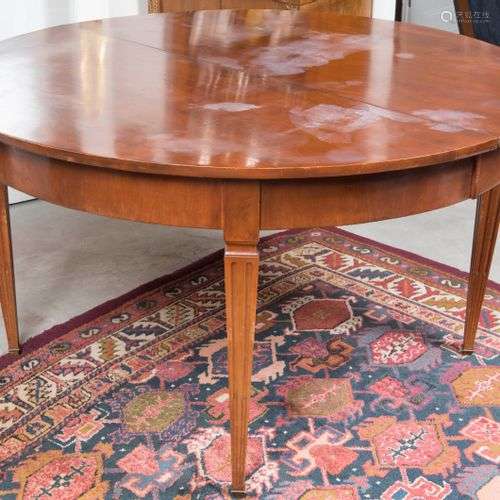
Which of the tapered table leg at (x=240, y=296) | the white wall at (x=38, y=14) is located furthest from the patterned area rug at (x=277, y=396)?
the white wall at (x=38, y=14)

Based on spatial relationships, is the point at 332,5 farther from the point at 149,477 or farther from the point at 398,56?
the point at 149,477

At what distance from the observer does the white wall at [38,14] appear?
3354mm

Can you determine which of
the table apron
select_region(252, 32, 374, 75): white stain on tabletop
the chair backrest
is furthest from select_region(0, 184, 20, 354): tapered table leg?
the chair backrest

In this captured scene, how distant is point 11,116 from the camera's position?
167cm

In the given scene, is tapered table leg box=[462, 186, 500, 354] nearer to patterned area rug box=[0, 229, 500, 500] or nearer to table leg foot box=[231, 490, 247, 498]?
patterned area rug box=[0, 229, 500, 500]

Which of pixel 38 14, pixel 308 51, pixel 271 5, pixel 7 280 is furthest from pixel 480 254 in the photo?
pixel 38 14

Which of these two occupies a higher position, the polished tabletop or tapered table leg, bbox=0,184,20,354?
the polished tabletop

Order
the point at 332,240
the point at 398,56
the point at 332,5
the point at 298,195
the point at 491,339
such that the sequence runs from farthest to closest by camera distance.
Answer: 1. the point at 332,5
2. the point at 332,240
3. the point at 491,339
4. the point at 398,56
5. the point at 298,195

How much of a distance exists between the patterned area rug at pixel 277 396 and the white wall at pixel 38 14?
128cm

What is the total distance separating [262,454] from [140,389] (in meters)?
0.41

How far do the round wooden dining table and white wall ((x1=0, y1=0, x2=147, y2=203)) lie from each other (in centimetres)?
121

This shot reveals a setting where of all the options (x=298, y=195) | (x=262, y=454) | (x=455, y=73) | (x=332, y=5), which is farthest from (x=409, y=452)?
(x=332, y=5)

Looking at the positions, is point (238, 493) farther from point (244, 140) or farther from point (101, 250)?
point (101, 250)

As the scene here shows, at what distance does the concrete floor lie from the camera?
2.68 m
